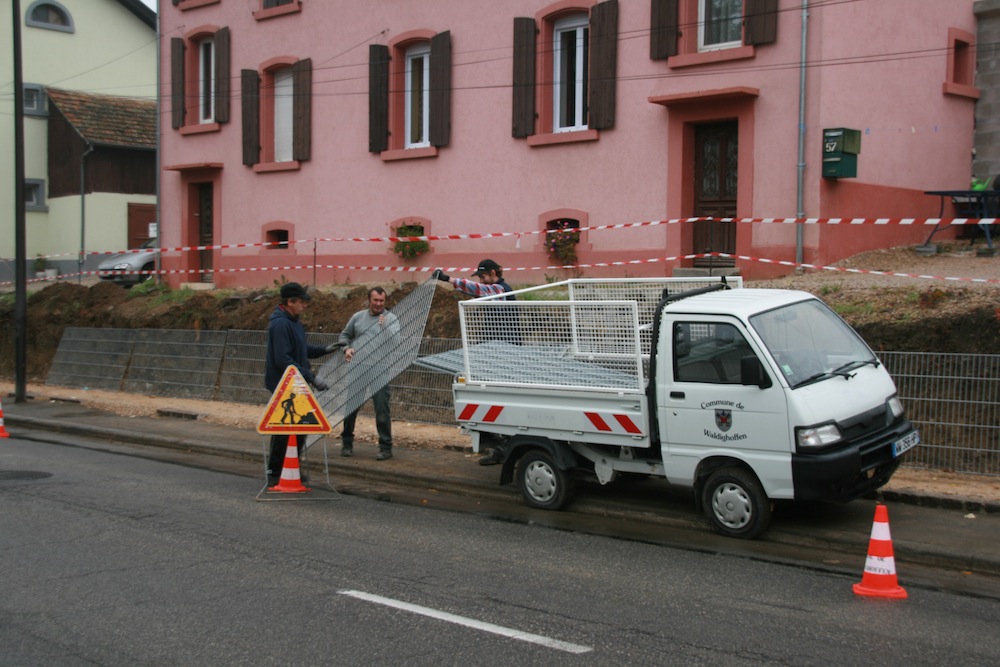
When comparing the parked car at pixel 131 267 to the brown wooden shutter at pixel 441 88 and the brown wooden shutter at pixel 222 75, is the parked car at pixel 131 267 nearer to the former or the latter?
the brown wooden shutter at pixel 222 75

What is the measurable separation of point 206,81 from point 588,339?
19.8 meters

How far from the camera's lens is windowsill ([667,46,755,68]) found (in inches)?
653

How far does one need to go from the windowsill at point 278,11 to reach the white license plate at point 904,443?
1863 centimetres

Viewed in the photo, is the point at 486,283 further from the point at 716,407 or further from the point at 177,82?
the point at 177,82

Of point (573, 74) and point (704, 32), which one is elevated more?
point (704, 32)

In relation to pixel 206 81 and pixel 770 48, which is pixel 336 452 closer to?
pixel 770 48

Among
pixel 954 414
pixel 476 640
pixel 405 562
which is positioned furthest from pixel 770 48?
pixel 476 640

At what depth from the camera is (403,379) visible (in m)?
14.3

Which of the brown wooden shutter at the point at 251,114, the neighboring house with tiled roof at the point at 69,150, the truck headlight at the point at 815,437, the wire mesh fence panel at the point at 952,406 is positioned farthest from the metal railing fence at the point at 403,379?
the neighboring house with tiled roof at the point at 69,150

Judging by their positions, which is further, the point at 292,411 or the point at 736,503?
the point at 292,411

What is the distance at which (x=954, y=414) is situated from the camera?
32.1 ft

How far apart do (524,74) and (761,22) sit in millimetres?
4681

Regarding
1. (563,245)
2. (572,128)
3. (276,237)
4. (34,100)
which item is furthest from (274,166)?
(34,100)

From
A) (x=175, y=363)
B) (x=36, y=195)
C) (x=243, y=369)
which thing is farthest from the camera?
(x=36, y=195)
